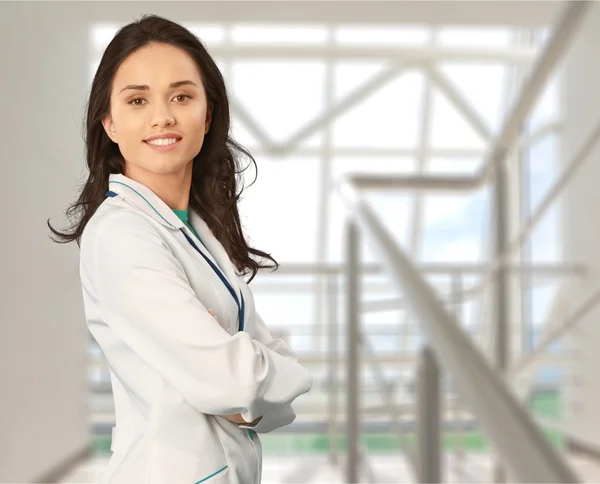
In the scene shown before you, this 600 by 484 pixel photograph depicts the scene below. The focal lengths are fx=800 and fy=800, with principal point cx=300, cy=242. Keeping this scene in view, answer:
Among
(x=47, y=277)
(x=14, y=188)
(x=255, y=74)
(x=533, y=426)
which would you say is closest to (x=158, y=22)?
(x=533, y=426)

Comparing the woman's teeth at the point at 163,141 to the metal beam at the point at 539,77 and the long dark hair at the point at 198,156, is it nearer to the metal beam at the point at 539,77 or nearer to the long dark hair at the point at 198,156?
the long dark hair at the point at 198,156

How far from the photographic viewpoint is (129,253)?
0.38 meters

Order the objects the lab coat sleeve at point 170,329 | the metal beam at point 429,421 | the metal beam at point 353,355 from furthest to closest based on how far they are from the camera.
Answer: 1. the metal beam at point 353,355
2. the metal beam at point 429,421
3. the lab coat sleeve at point 170,329

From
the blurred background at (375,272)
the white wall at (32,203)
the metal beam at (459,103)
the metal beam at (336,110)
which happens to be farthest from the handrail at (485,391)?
the metal beam at (459,103)

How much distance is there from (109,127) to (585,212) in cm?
342

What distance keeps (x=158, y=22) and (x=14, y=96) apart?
182 centimetres

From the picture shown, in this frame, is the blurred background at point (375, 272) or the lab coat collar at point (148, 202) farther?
the blurred background at point (375, 272)

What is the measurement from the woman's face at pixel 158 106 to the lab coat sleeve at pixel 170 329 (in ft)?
0.14

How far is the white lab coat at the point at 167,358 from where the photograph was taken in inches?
14.3

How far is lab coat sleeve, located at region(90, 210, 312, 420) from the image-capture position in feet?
1.19

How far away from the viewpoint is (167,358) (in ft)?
1.19

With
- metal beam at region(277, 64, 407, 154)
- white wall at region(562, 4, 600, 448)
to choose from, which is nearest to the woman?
white wall at region(562, 4, 600, 448)

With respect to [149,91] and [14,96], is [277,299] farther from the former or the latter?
[149,91]

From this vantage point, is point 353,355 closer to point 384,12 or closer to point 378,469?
point 378,469
